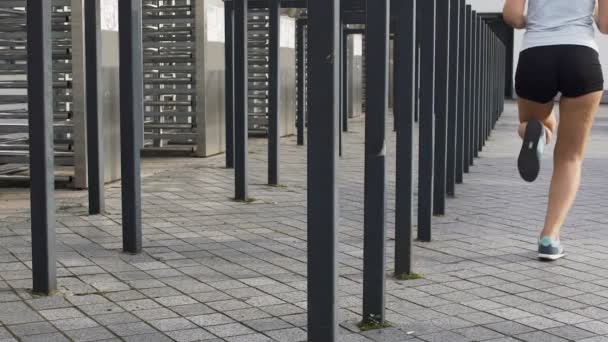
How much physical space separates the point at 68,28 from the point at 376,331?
548 centimetres

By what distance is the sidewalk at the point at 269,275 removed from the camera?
4133mm

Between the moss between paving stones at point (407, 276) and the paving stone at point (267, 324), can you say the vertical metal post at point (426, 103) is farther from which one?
the paving stone at point (267, 324)

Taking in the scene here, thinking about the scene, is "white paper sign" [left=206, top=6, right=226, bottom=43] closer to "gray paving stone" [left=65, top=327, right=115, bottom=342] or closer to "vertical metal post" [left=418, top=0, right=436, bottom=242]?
"vertical metal post" [left=418, top=0, right=436, bottom=242]

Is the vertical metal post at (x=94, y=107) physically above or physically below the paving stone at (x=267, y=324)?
above

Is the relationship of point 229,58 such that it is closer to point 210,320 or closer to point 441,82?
point 441,82

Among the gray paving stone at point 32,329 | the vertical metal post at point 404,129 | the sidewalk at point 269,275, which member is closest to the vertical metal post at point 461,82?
the sidewalk at point 269,275

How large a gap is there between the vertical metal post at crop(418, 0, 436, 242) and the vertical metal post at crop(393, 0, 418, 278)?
0.79m

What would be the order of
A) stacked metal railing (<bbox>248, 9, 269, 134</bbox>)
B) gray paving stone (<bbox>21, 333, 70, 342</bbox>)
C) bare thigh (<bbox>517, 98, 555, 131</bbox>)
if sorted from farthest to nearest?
stacked metal railing (<bbox>248, 9, 269, 134</bbox>), bare thigh (<bbox>517, 98, 555, 131</bbox>), gray paving stone (<bbox>21, 333, 70, 342</bbox>)

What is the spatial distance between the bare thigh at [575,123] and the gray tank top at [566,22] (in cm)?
32

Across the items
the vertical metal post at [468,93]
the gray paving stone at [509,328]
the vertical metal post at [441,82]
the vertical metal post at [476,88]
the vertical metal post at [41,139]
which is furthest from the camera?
the vertical metal post at [476,88]

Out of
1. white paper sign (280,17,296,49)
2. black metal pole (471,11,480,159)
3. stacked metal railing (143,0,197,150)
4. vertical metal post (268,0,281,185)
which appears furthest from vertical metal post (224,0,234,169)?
white paper sign (280,17,296,49)

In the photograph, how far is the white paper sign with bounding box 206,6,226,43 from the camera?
1174cm

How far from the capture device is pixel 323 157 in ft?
11.7

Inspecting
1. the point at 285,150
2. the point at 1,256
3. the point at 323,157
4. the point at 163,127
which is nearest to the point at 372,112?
the point at 323,157
